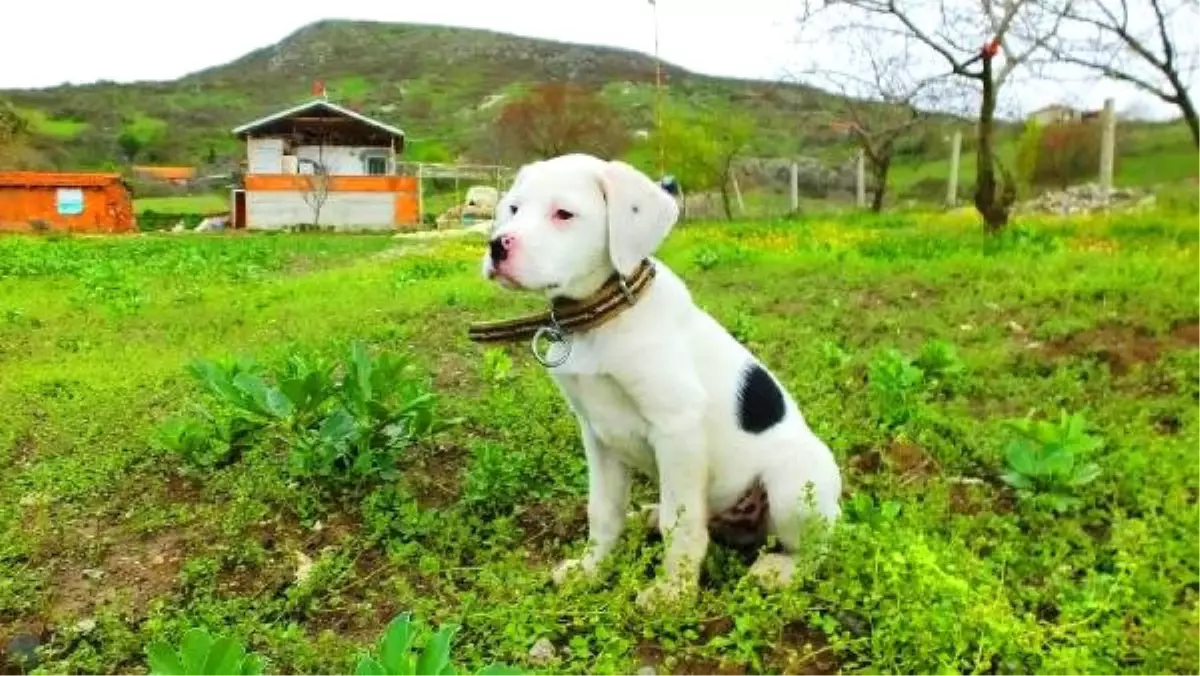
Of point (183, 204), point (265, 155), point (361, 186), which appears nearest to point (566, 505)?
point (361, 186)

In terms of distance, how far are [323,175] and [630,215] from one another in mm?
43073

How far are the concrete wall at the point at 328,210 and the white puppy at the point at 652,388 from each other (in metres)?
41.7

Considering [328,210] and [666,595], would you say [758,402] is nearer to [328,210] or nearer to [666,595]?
[666,595]

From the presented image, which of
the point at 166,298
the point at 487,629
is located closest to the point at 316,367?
the point at 487,629

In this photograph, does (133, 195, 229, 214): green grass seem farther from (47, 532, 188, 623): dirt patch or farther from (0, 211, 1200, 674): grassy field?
(47, 532, 188, 623): dirt patch

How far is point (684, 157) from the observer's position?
1502 inches

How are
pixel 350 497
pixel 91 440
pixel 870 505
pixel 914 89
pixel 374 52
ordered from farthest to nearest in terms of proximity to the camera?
1. pixel 374 52
2. pixel 914 89
3. pixel 91 440
4. pixel 350 497
5. pixel 870 505

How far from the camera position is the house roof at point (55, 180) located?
41.0 m

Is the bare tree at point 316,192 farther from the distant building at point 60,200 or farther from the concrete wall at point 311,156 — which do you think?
the distant building at point 60,200

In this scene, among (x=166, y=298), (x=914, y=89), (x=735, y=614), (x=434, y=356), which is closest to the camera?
(x=735, y=614)

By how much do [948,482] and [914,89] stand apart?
1273cm

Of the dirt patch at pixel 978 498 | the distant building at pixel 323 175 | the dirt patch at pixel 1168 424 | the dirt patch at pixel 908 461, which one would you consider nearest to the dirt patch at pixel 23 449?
the dirt patch at pixel 908 461

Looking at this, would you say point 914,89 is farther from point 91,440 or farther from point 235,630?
point 235,630

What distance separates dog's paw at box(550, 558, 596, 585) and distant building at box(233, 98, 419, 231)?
40.9 meters
